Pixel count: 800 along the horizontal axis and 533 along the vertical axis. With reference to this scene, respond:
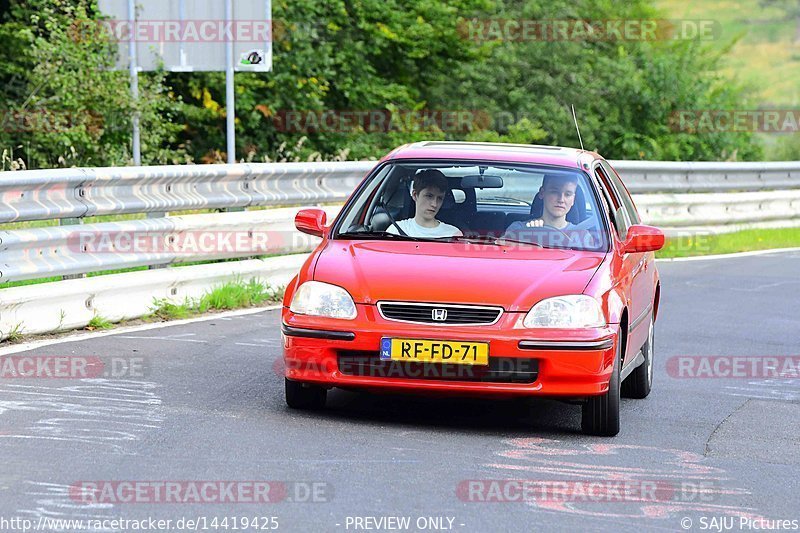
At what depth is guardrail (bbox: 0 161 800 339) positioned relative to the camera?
9.62m

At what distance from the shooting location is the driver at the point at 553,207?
27.1ft

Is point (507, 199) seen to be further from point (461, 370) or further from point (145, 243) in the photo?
point (145, 243)

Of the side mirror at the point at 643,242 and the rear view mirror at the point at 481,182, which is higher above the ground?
the rear view mirror at the point at 481,182

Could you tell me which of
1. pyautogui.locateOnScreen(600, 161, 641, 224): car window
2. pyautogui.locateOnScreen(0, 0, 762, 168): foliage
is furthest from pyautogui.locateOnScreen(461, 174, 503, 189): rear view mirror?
pyautogui.locateOnScreen(0, 0, 762, 168): foliage

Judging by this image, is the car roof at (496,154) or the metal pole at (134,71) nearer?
the car roof at (496,154)

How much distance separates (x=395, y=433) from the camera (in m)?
7.26

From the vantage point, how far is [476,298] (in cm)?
733

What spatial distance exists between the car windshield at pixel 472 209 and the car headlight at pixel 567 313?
710mm

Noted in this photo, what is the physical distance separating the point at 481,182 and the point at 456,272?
1122mm

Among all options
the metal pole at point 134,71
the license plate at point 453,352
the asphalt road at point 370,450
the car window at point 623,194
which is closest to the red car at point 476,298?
the license plate at point 453,352
